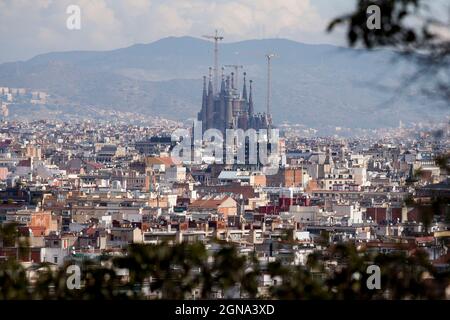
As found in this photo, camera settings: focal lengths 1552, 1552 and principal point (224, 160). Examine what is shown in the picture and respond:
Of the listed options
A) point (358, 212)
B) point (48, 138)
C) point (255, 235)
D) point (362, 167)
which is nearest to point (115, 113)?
point (48, 138)

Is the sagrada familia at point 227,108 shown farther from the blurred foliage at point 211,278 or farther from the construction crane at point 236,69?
the blurred foliage at point 211,278

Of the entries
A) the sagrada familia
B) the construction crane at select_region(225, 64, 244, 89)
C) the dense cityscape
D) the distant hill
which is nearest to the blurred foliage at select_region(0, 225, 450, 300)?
the dense cityscape

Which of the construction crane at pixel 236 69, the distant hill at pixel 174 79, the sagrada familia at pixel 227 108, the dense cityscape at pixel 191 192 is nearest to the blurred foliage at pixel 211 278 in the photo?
the dense cityscape at pixel 191 192

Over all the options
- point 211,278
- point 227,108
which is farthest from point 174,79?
point 211,278

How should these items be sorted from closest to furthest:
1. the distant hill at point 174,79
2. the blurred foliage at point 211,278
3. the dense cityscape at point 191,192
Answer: the blurred foliage at point 211,278, the dense cityscape at point 191,192, the distant hill at point 174,79

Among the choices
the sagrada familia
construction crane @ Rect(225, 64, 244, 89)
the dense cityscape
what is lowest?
the dense cityscape

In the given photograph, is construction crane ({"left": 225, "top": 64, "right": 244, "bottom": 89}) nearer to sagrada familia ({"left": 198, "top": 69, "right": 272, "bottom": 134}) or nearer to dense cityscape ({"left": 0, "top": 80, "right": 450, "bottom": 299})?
sagrada familia ({"left": 198, "top": 69, "right": 272, "bottom": 134})
